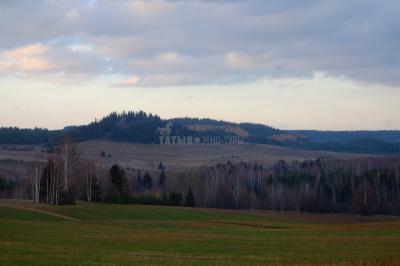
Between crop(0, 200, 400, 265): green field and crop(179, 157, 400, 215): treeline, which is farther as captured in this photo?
crop(179, 157, 400, 215): treeline

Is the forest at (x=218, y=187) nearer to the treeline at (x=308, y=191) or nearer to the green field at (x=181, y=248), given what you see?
the treeline at (x=308, y=191)

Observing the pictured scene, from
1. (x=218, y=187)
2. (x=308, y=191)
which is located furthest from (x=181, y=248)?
(x=308, y=191)

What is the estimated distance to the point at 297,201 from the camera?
13300cm

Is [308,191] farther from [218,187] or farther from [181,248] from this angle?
[181,248]

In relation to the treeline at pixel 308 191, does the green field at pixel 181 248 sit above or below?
above

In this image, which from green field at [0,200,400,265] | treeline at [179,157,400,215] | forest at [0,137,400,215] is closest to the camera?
green field at [0,200,400,265]

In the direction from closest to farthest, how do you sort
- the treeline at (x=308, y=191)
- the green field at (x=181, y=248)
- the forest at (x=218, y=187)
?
the green field at (x=181, y=248) → the forest at (x=218, y=187) → the treeline at (x=308, y=191)

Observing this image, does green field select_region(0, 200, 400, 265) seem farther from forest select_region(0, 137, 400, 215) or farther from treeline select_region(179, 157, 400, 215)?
treeline select_region(179, 157, 400, 215)

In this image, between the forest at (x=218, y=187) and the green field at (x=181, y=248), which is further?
the forest at (x=218, y=187)

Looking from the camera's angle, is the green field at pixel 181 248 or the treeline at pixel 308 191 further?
the treeline at pixel 308 191

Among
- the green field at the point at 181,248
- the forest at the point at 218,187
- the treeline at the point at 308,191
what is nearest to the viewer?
the green field at the point at 181,248

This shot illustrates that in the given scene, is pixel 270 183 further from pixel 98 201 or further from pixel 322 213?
pixel 98 201

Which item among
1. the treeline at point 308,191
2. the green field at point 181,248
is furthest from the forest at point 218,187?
the green field at point 181,248

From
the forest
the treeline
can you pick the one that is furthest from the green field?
the treeline
